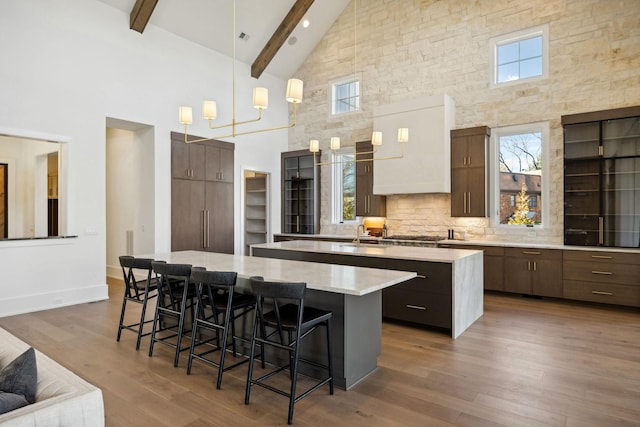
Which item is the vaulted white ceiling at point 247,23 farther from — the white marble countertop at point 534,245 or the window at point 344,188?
the white marble countertop at point 534,245

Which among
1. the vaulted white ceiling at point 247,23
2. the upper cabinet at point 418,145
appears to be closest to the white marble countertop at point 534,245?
the upper cabinet at point 418,145

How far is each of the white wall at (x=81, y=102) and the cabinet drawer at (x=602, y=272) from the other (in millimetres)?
6056

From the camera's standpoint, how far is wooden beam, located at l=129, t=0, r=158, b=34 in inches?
226

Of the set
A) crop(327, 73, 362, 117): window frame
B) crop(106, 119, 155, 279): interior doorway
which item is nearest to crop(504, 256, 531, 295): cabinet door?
crop(327, 73, 362, 117): window frame

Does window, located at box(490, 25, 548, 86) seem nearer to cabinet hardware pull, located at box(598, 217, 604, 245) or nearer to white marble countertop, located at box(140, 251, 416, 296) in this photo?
cabinet hardware pull, located at box(598, 217, 604, 245)

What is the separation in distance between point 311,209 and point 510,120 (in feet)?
13.6

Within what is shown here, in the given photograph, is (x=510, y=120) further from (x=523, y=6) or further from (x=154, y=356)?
(x=154, y=356)

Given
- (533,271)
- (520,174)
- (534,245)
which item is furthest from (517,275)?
(520,174)

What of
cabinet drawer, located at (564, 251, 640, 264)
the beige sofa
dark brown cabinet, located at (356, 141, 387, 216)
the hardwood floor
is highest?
dark brown cabinet, located at (356, 141, 387, 216)

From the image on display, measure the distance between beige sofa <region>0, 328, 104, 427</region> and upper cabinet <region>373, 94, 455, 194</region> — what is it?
575 cm

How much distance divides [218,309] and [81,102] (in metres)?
4.14

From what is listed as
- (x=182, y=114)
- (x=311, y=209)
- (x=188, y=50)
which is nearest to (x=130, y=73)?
(x=188, y=50)

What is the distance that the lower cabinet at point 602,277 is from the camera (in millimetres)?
4922

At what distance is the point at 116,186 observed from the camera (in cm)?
766
